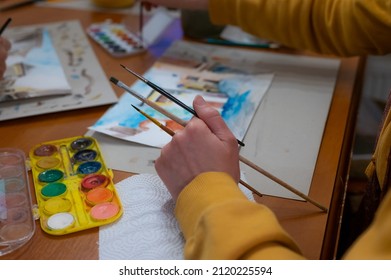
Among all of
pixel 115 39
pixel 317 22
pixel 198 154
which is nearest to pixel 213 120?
pixel 198 154

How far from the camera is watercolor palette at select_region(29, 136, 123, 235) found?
667mm

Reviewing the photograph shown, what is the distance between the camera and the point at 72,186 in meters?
0.72

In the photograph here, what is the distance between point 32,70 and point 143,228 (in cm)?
53

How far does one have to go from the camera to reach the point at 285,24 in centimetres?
106

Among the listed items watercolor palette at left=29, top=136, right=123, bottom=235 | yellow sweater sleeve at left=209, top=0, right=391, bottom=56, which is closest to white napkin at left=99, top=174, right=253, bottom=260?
watercolor palette at left=29, top=136, right=123, bottom=235

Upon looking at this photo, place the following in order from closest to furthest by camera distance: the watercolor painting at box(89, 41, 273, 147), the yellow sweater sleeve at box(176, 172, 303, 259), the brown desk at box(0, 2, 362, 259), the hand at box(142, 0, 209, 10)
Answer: the yellow sweater sleeve at box(176, 172, 303, 259) → the brown desk at box(0, 2, 362, 259) → the watercolor painting at box(89, 41, 273, 147) → the hand at box(142, 0, 209, 10)

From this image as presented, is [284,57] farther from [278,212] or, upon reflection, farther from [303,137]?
[278,212]

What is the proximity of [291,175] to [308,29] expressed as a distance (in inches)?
16.3

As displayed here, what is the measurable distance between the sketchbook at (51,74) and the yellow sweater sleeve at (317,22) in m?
0.32

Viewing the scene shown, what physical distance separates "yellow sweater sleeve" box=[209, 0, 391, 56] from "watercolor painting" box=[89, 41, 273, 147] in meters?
0.10

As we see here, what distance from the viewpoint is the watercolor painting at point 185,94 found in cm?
86

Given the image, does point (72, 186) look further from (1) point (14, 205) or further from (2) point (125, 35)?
(2) point (125, 35)

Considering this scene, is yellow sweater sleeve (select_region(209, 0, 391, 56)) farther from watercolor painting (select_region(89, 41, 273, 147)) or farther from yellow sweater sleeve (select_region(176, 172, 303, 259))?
yellow sweater sleeve (select_region(176, 172, 303, 259))

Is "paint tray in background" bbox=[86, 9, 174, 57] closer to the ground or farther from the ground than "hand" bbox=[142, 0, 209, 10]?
closer to the ground
